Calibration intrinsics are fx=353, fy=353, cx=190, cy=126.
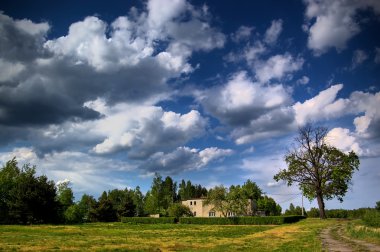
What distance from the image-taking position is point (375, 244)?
2192 cm

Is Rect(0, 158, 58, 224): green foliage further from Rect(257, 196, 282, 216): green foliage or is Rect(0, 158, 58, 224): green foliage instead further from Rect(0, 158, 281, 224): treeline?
Rect(257, 196, 282, 216): green foliage

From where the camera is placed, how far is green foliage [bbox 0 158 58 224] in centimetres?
6919

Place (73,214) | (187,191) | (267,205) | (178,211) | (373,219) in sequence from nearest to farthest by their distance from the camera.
Result: (373,219) < (73,214) < (178,211) < (267,205) < (187,191)

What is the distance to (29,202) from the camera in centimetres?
6962

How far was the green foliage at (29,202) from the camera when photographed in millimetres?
69188

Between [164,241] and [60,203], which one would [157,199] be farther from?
[164,241]

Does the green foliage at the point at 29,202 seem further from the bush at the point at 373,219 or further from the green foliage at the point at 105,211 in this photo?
the bush at the point at 373,219

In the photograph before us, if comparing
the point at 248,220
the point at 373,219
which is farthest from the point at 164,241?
the point at 248,220

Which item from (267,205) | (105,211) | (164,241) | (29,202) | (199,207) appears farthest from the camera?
(267,205)

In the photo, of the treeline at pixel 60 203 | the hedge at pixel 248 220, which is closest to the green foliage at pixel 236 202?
the treeline at pixel 60 203

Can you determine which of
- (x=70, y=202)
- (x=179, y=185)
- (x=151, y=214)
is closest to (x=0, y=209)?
(x=70, y=202)

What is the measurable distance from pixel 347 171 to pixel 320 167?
464 centimetres

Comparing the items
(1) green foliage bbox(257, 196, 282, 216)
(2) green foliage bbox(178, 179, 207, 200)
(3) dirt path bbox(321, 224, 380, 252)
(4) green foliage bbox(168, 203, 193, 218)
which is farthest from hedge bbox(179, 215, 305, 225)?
(2) green foliage bbox(178, 179, 207, 200)

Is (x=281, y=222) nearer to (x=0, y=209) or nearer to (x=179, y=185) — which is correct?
(x=0, y=209)
